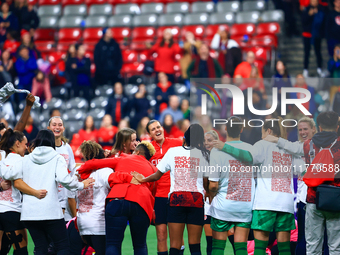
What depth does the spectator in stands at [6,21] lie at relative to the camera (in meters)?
13.4

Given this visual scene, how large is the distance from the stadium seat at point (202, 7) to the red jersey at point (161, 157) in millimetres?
9443

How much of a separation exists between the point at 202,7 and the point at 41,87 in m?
5.62

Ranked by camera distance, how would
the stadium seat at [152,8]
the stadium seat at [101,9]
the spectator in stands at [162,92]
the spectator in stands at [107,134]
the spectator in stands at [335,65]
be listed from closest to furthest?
the spectator in stands at [107,134], the spectator in stands at [335,65], the spectator in stands at [162,92], the stadium seat at [152,8], the stadium seat at [101,9]

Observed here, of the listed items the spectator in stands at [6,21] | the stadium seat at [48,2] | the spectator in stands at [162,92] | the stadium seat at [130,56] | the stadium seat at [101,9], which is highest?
the stadium seat at [48,2]

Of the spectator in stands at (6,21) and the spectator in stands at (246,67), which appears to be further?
the spectator in stands at (6,21)

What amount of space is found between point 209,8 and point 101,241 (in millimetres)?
11122

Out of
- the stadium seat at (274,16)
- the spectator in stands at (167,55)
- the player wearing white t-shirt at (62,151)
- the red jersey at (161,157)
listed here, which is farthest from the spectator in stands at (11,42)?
the red jersey at (161,157)

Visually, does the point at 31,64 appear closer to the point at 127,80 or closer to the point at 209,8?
the point at 127,80

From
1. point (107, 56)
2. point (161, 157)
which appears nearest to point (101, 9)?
point (107, 56)

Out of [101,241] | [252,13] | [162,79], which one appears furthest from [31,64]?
[101,241]

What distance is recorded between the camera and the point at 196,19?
1430cm

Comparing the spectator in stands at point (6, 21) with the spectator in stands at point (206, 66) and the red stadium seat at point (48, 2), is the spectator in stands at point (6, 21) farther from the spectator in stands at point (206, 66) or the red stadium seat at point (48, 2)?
the spectator in stands at point (206, 66)

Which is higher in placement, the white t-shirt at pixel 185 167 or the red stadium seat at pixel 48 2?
the red stadium seat at pixel 48 2

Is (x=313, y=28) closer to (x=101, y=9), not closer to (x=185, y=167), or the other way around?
(x=101, y=9)
